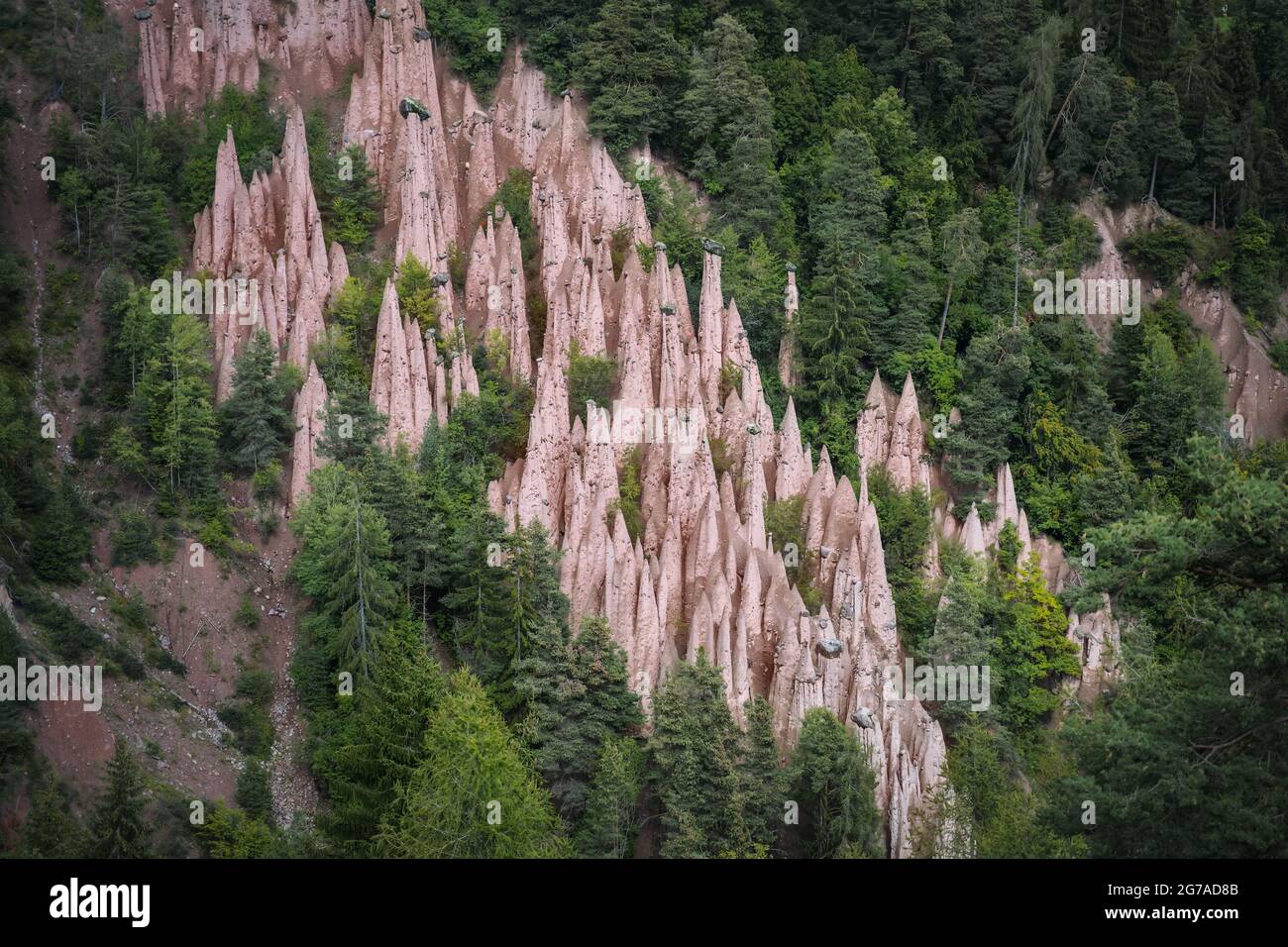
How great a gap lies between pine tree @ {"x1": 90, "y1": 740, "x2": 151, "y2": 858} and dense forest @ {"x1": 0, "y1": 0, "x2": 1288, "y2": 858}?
11 centimetres

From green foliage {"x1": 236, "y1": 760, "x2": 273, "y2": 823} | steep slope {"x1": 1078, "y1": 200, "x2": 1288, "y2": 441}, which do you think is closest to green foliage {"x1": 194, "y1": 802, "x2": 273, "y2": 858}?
green foliage {"x1": 236, "y1": 760, "x2": 273, "y2": 823}

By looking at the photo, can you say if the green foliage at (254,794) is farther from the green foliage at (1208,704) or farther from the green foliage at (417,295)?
the green foliage at (1208,704)

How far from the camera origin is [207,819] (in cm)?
4225

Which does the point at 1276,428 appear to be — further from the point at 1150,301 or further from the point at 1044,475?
the point at 1044,475

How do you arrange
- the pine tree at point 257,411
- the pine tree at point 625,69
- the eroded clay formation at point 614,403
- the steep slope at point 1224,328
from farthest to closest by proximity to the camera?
1. the steep slope at point 1224,328
2. the pine tree at point 625,69
3. the pine tree at point 257,411
4. the eroded clay formation at point 614,403

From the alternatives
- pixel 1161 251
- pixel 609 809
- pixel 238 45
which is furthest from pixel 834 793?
pixel 238 45

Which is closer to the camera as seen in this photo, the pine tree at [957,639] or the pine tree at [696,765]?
the pine tree at [696,765]

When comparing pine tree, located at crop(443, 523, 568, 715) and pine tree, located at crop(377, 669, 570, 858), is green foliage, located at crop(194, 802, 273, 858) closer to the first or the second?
pine tree, located at crop(377, 669, 570, 858)

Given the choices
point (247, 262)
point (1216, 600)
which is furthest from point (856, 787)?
point (247, 262)

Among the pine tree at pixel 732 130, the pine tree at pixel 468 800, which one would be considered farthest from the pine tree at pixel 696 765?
the pine tree at pixel 732 130

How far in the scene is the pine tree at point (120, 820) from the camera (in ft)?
128

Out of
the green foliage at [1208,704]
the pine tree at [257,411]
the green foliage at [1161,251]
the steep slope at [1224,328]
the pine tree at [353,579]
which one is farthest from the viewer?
the green foliage at [1161,251]

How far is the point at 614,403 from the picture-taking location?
5031 cm

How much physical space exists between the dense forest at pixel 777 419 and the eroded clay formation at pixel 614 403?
78cm
